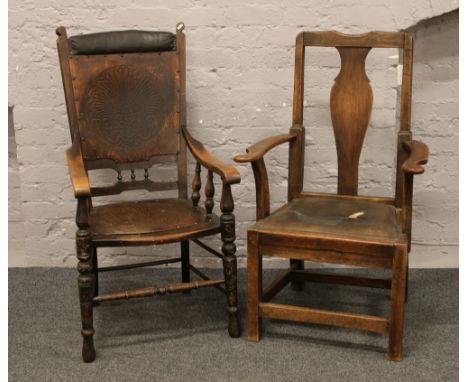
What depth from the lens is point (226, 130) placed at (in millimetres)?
2824

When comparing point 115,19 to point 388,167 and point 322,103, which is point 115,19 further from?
point 388,167

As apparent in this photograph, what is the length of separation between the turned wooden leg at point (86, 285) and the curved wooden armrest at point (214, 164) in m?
0.50

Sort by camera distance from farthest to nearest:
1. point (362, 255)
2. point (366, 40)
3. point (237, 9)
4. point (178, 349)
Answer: point (237, 9), point (366, 40), point (178, 349), point (362, 255)

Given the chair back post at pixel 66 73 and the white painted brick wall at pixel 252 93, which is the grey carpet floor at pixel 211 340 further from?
the chair back post at pixel 66 73

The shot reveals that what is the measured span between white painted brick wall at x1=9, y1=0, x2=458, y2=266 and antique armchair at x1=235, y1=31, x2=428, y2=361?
0.31 m

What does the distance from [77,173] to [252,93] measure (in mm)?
1040

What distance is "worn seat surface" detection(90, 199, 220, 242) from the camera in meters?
2.05

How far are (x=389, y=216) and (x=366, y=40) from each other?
0.70 m

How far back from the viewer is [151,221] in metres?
2.17

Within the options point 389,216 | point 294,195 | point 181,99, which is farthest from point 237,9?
point 389,216

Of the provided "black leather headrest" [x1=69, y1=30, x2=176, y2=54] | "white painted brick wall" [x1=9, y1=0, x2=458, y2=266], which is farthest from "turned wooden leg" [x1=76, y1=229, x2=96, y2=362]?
"white painted brick wall" [x1=9, y1=0, x2=458, y2=266]

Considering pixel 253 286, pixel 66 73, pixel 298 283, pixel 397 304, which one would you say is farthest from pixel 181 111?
pixel 397 304

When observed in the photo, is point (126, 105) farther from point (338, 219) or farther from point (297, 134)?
point (338, 219)

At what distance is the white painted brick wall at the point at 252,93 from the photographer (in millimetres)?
2693
